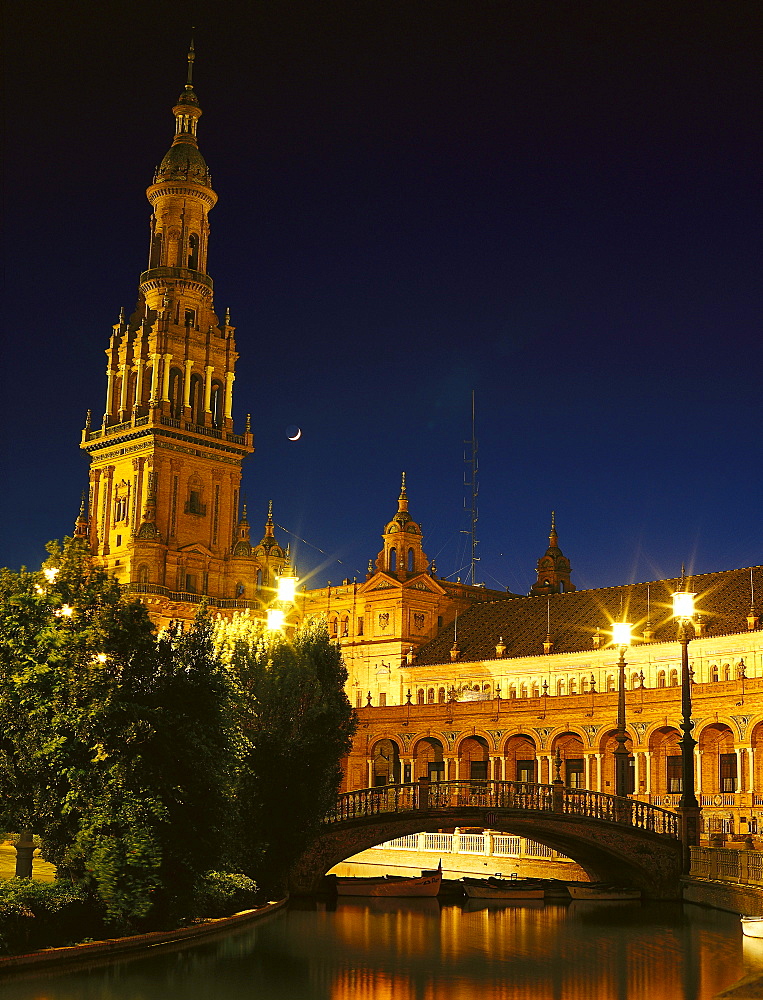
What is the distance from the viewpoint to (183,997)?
93.5ft

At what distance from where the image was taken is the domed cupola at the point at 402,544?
115 m

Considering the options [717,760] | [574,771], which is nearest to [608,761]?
[574,771]

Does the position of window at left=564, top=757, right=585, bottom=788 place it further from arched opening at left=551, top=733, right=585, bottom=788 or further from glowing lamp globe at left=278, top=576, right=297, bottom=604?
glowing lamp globe at left=278, top=576, right=297, bottom=604

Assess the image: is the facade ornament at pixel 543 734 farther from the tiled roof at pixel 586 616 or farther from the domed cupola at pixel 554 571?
the domed cupola at pixel 554 571

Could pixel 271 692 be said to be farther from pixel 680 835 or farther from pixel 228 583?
pixel 228 583

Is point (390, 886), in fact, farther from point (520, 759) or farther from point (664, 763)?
point (520, 759)

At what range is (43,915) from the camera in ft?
101

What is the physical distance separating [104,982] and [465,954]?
43.6 feet

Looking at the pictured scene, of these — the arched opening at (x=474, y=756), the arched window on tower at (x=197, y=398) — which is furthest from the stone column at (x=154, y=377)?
the arched opening at (x=474, y=756)

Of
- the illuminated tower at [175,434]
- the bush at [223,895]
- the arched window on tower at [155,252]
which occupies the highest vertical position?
the arched window on tower at [155,252]

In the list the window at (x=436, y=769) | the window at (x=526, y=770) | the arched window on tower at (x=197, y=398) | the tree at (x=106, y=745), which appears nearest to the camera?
the tree at (x=106, y=745)

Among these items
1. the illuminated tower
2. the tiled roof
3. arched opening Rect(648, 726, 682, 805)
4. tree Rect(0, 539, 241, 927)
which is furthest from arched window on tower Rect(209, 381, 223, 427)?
tree Rect(0, 539, 241, 927)

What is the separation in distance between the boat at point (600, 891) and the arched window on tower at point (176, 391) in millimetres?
81664

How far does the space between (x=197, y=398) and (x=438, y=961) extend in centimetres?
9776
